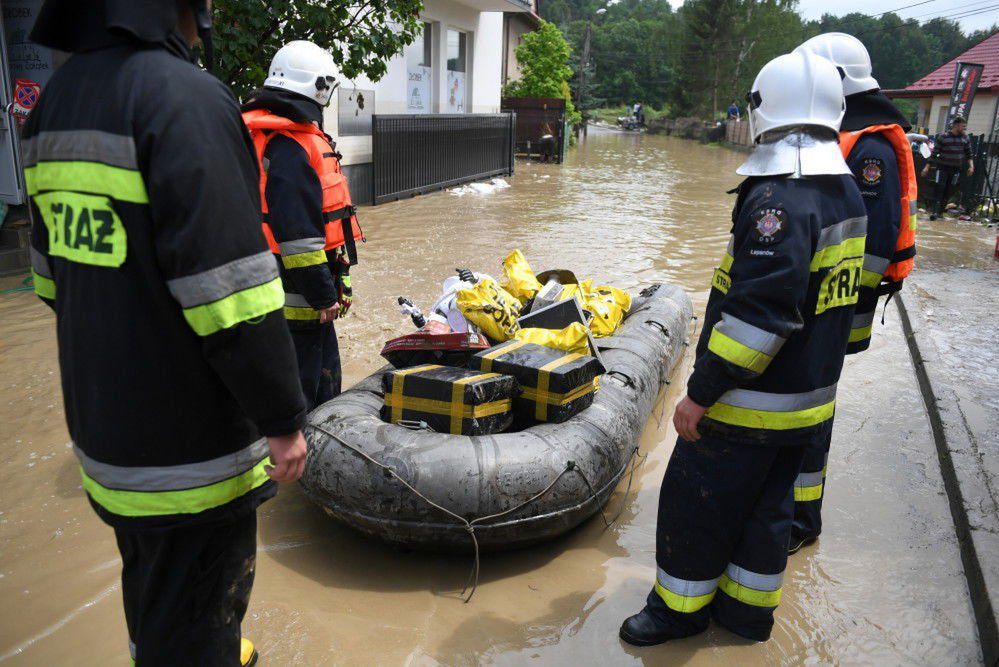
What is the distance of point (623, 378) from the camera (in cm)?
414

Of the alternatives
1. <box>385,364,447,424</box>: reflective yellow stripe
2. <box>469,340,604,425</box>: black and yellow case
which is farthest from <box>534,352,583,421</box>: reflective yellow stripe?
<box>385,364,447,424</box>: reflective yellow stripe

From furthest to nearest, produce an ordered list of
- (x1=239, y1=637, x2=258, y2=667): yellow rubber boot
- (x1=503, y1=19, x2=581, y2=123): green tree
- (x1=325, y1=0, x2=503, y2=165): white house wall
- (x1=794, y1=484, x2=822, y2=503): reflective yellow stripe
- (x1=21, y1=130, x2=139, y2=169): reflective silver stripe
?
(x1=503, y1=19, x2=581, y2=123): green tree → (x1=325, y1=0, x2=503, y2=165): white house wall → (x1=794, y1=484, x2=822, y2=503): reflective yellow stripe → (x1=239, y1=637, x2=258, y2=667): yellow rubber boot → (x1=21, y1=130, x2=139, y2=169): reflective silver stripe

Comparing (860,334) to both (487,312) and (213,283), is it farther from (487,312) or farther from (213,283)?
(213,283)

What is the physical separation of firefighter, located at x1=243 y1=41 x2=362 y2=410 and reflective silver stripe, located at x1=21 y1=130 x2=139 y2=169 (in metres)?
1.68

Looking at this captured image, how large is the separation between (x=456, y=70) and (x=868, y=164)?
1532cm

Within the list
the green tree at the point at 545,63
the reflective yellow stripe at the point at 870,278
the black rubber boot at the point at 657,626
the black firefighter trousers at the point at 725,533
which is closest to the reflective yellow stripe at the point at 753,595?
the black firefighter trousers at the point at 725,533

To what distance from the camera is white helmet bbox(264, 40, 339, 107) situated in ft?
11.7

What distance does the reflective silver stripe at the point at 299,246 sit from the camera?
135 inches

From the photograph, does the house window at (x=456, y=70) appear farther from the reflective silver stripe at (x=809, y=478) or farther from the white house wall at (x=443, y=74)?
the reflective silver stripe at (x=809, y=478)

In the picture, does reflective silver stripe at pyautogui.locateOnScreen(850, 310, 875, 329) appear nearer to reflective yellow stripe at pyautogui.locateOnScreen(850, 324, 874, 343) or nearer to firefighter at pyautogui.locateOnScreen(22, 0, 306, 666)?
reflective yellow stripe at pyautogui.locateOnScreen(850, 324, 874, 343)

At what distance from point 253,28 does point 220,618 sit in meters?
5.94

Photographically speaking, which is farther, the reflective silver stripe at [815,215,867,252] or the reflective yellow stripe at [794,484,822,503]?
the reflective yellow stripe at [794,484,822,503]

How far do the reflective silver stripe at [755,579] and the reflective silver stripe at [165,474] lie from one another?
189 centimetres

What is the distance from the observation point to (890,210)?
3264mm
